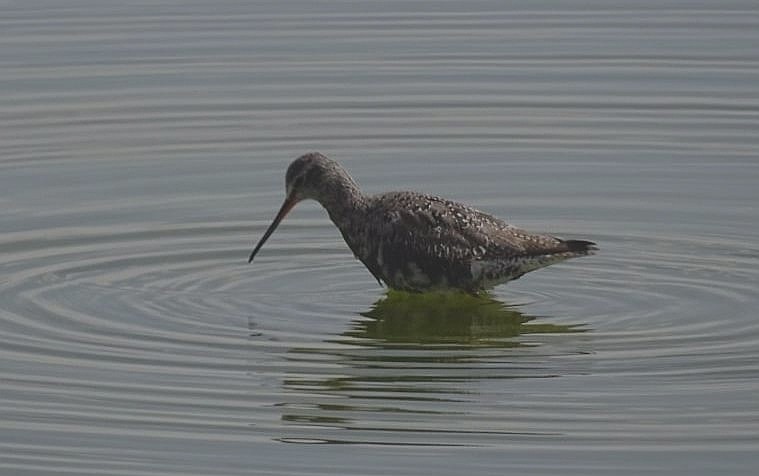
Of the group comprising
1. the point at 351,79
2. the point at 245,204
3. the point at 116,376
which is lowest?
the point at 116,376

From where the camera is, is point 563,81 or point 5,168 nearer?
point 5,168

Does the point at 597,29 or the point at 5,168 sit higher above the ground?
the point at 597,29

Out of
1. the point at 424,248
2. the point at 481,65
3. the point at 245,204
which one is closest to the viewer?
the point at 424,248

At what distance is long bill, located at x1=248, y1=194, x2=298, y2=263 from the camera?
14180 millimetres

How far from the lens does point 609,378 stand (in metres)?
11.6

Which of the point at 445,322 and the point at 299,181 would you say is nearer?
the point at 445,322

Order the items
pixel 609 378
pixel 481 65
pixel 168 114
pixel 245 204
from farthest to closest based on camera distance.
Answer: pixel 481 65, pixel 168 114, pixel 245 204, pixel 609 378

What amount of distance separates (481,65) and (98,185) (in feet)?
14.4

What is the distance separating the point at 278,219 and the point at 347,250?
607 millimetres

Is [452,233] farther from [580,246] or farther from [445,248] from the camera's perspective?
[580,246]

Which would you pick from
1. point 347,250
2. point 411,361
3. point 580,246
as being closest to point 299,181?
point 347,250

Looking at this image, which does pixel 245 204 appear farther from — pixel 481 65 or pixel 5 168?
pixel 481 65

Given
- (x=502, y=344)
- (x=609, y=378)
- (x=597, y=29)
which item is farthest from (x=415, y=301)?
(x=597, y=29)

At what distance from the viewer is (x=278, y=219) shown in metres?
14.4
